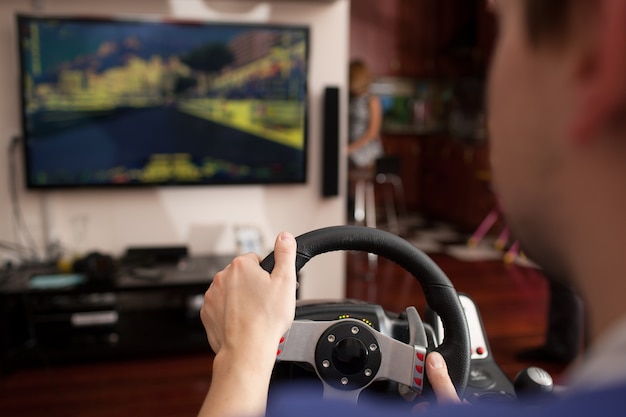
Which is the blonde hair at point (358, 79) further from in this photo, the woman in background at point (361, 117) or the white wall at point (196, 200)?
the white wall at point (196, 200)

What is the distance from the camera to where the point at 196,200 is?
335cm

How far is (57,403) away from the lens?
2541 millimetres

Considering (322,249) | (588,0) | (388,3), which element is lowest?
(322,249)

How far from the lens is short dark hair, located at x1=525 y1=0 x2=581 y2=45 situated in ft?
1.22

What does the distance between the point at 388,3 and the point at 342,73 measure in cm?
421

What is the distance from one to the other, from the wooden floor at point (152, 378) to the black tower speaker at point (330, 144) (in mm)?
857

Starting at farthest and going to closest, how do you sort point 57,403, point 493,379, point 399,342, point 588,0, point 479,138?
point 479,138, point 57,403, point 493,379, point 399,342, point 588,0

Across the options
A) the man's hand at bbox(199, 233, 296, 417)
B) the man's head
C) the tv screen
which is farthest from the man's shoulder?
the tv screen

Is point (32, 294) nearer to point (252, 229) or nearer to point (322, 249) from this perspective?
point (252, 229)

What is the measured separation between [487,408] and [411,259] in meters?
0.49

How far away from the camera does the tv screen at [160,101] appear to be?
3.02m

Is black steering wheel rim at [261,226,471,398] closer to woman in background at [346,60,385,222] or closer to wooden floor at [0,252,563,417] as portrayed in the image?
wooden floor at [0,252,563,417]

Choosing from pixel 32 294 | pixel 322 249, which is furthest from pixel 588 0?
pixel 32 294

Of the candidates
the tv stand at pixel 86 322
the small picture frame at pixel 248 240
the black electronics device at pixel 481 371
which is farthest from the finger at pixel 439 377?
the small picture frame at pixel 248 240
